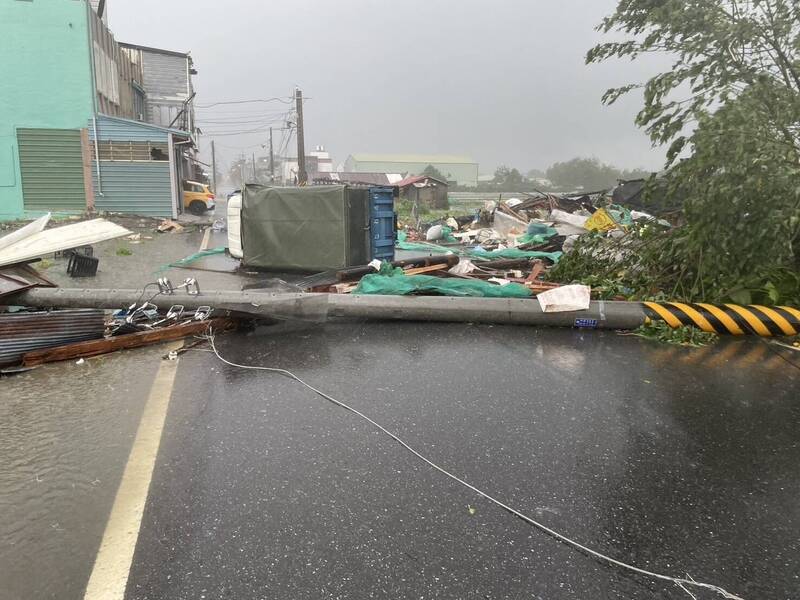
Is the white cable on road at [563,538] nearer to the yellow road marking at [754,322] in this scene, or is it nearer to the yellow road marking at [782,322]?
the yellow road marking at [754,322]

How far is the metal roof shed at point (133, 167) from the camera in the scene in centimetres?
2033

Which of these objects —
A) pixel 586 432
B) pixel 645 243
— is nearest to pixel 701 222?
pixel 645 243

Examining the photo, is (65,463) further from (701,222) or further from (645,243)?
(645,243)

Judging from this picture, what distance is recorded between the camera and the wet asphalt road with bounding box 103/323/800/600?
2.18 metres

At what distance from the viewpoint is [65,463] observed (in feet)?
9.91

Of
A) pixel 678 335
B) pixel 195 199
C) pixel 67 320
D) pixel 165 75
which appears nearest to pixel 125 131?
pixel 195 199

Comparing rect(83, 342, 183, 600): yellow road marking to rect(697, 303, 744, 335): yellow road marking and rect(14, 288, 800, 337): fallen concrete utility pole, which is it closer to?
rect(14, 288, 800, 337): fallen concrete utility pole

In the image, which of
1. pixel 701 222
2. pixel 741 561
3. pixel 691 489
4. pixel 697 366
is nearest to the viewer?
pixel 741 561

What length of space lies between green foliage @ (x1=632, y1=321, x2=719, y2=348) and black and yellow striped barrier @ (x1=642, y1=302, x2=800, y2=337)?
0.24 feet

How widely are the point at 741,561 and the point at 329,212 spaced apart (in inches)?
325

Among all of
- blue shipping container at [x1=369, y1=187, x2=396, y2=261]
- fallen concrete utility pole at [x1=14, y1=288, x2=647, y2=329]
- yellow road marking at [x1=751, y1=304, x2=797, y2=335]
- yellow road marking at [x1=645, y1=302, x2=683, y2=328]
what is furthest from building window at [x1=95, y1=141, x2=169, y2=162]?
yellow road marking at [x1=751, y1=304, x2=797, y2=335]

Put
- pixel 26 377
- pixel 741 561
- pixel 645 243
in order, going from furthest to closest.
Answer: pixel 645 243 → pixel 26 377 → pixel 741 561

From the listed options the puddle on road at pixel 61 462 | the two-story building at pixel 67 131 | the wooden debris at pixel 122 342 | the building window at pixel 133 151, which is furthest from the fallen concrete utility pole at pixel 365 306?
the building window at pixel 133 151

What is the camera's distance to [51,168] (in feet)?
64.3
